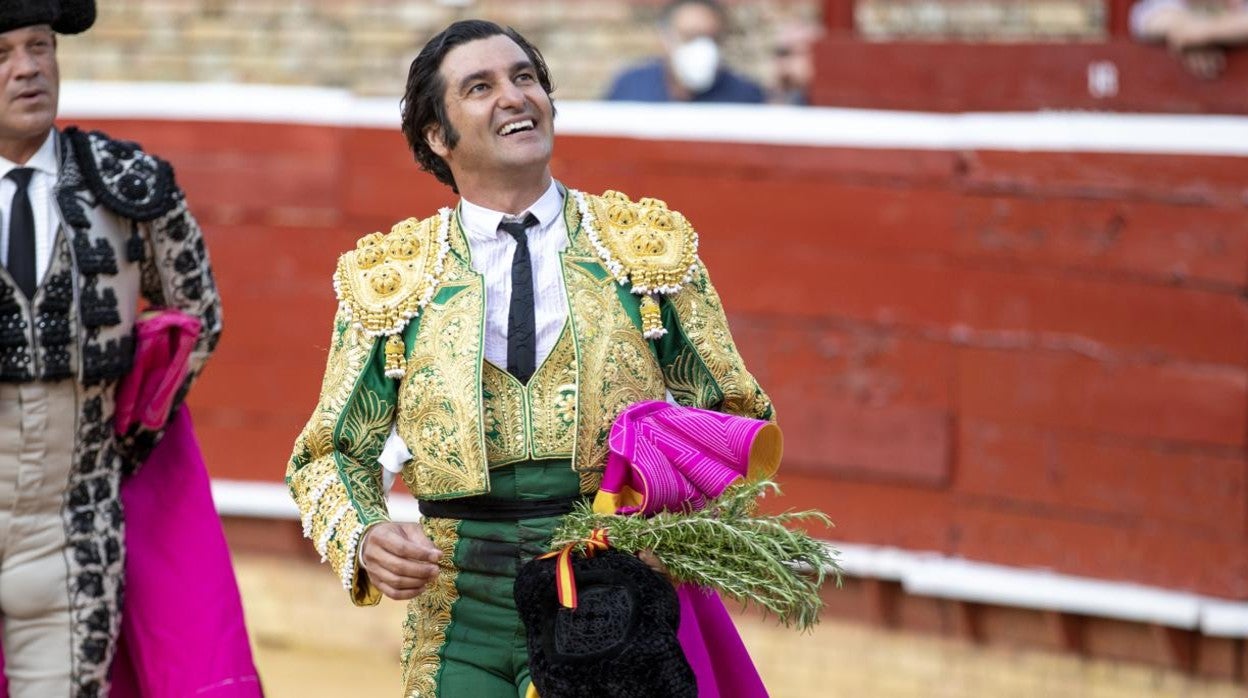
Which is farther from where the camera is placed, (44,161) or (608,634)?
(44,161)

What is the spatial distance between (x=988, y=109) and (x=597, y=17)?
4.11m

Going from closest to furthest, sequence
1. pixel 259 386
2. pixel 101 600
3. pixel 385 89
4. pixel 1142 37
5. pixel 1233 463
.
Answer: pixel 101 600 < pixel 1233 463 < pixel 1142 37 < pixel 259 386 < pixel 385 89

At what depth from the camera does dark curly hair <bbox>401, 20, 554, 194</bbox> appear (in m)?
3.67

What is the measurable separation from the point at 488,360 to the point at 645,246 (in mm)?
306

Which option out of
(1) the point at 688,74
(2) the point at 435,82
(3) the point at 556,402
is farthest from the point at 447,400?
(1) the point at 688,74

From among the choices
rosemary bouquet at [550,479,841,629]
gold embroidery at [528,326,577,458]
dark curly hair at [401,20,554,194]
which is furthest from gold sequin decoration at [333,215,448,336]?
rosemary bouquet at [550,479,841,629]

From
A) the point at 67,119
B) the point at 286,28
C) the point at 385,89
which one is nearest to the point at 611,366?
the point at 67,119

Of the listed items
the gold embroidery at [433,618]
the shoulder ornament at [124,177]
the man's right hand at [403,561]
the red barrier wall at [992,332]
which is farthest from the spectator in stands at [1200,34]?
the man's right hand at [403,561]

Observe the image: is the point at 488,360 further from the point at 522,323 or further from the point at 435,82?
the point at 435,82

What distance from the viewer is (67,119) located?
7.73 meters

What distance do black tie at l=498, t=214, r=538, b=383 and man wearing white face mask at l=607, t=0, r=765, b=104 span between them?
3.68 meters

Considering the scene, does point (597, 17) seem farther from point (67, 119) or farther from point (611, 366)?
point (611, 366)

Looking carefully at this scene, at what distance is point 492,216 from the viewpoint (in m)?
3.69

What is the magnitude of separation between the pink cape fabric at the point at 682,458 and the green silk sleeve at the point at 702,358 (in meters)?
0.13
